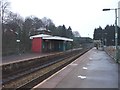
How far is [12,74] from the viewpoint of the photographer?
21000 mm

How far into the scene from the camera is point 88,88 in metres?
13.0

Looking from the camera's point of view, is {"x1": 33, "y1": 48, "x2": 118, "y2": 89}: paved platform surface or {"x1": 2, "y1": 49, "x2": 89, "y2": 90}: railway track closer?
{"x1": 2, "y1": 49, "x2": 89, "y2": 90}: railway track

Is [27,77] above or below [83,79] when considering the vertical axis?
below

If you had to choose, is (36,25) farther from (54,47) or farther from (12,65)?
(12,65)

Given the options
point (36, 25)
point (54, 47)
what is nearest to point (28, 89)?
point (54, 47)

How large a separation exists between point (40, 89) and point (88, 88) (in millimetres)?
2289

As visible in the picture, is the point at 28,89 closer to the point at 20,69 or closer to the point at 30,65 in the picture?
the point at 20,69

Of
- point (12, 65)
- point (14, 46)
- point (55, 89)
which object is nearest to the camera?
point (55, 89)

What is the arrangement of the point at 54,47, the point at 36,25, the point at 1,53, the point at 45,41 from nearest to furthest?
the point at 1,53 < the point at 45,41 < the point at 54,47 < the point at 36,25

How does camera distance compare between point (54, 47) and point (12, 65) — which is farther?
point (54, 47)

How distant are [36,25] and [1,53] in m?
63.8

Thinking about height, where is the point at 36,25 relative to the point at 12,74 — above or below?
above

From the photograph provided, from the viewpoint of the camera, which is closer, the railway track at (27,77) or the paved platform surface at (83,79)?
the railway track at (27,77)

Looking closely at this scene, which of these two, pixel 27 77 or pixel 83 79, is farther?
pixel 27 77
